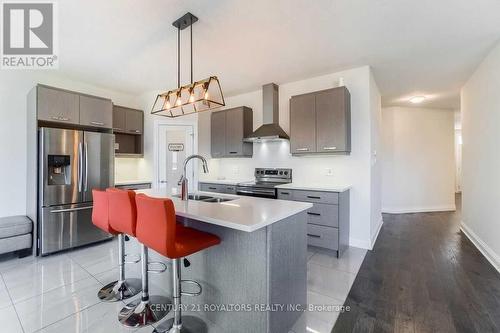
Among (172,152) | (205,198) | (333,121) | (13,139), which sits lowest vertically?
(205,198)

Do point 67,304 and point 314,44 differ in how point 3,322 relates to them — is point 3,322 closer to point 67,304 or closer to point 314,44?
point 67,304

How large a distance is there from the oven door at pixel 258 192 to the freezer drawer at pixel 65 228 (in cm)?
234

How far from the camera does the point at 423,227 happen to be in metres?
4.47

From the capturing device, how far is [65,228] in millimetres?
3232

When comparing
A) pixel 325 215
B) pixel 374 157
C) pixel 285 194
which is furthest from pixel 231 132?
pixel 374 157

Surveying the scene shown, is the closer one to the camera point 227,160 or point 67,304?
point 67,304

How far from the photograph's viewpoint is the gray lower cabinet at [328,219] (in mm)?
3031

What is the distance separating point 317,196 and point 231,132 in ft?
7.11

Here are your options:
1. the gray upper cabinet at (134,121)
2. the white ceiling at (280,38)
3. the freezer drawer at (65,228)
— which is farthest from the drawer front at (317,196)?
the gray upper cabinet at (134,121)

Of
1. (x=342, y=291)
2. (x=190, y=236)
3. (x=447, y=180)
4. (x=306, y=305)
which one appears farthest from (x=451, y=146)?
(x=190, y=236)

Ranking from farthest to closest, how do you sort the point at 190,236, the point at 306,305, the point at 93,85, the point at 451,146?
the point at 451,146 < the point at 93,85 < the point at 306,305 < the point at 190,236

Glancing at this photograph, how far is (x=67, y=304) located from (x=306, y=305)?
213cm

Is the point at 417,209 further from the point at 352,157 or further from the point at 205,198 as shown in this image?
the point at 205,198

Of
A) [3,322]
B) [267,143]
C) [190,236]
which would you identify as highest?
[267,143]
